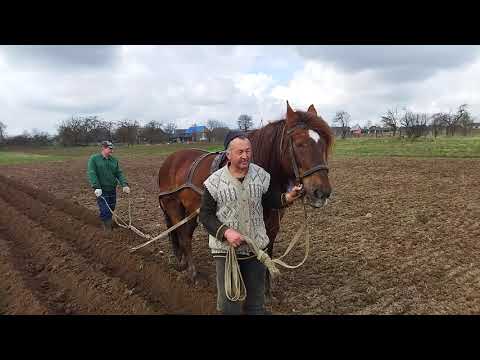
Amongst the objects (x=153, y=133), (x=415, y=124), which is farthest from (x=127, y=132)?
(x=415, y=124)

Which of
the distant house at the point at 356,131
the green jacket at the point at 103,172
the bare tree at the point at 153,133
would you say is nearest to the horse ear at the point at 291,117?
the green jacket at the point at 103,172

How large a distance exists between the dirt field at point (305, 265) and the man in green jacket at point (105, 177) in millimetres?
516

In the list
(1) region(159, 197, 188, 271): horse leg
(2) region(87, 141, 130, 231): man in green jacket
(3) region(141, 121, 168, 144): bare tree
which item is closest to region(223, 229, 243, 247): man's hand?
(1) region(159, 197, 188, 271): horse leg

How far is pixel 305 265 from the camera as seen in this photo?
5582 millimetres

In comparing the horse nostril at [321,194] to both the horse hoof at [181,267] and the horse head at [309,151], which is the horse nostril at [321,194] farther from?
the horse hoof at [181,267]

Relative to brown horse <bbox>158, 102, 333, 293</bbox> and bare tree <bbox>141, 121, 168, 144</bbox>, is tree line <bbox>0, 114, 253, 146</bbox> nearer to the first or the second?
bare tree <bbox>141, 121, 168, 144</bbox>

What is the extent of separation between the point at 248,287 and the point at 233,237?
1.87ft

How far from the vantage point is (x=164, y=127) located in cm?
6712

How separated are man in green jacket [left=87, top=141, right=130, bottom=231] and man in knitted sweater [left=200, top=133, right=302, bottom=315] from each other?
419 cm

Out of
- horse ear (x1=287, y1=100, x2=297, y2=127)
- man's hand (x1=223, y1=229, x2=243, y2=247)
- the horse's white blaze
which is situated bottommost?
man's hand (x1=223, y1=229, x2=243, y2=247)

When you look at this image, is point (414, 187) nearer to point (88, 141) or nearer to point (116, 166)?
point (116, 166)

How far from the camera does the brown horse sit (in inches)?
114

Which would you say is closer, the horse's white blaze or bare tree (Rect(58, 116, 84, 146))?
the horse's white blaze

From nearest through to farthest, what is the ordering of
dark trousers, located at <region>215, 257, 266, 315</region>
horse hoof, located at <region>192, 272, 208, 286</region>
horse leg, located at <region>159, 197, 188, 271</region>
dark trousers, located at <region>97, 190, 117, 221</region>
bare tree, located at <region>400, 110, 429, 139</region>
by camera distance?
1. dark trousers, located at <region>215, 257, 266, 315</region>
2. horse hoof, located at <region>192, 272, 208, 286</region>
3. horse leg, located at <region>159, 197, 188, 271</region>
4. dark trousers, located at <region>97, 190, 117, 221</region>
5. bare tree, located at <region>400, 110, 429, 139</region>
